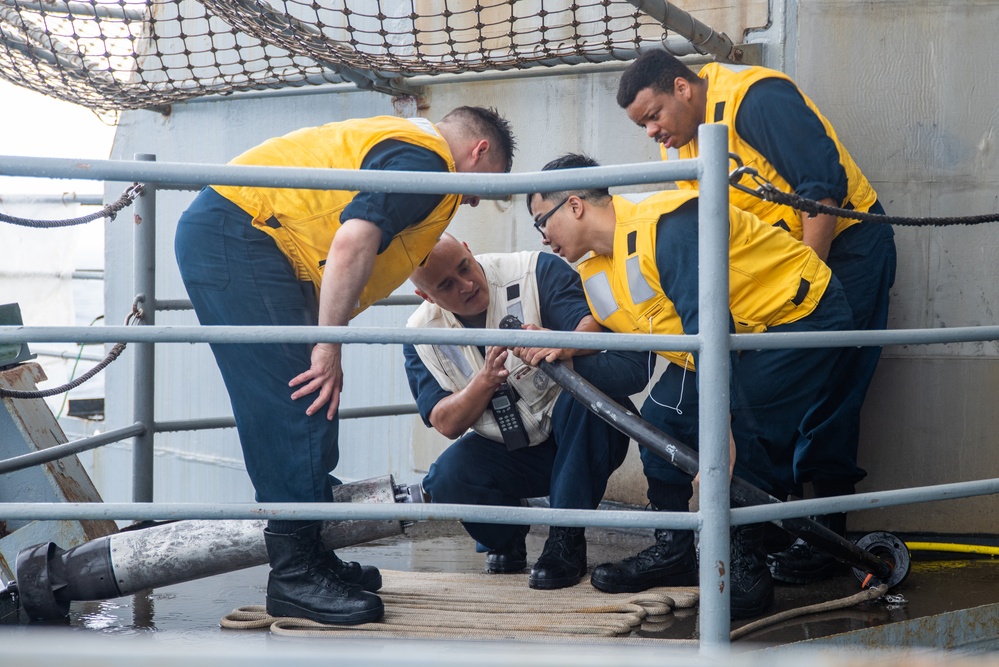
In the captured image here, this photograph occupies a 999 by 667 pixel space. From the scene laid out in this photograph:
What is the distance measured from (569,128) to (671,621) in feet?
8.07

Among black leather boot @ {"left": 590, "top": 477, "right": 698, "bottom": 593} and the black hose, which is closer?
the black hose

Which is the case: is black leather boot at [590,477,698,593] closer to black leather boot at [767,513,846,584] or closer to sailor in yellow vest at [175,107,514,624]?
black leather boot at [767,513,846,584]

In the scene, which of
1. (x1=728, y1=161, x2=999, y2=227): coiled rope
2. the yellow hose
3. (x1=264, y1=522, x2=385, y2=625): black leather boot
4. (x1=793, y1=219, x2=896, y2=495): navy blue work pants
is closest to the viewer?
(x1=728, y1=161, x2=999, y2=227): coiled rope

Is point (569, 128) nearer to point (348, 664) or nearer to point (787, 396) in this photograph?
point (787, 396)

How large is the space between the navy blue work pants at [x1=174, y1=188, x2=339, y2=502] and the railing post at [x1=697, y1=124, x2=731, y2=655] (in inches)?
42.1

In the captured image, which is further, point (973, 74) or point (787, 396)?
point (973, 74)

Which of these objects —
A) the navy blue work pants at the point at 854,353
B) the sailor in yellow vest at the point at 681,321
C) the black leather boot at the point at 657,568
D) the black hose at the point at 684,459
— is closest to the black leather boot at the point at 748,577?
the sailor in yellow vest at the point at 681,321

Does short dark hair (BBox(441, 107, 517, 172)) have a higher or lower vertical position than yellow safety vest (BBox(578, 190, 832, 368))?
higher

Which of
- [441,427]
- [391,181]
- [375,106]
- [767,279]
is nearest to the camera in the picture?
[391,181]

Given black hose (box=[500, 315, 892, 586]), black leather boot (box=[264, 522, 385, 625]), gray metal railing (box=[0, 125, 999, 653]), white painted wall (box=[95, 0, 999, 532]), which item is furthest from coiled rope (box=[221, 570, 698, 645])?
white painted wall (box=[95, 0, 999, 532])

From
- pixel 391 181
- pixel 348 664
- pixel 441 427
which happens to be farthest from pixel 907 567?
pixel 348 664

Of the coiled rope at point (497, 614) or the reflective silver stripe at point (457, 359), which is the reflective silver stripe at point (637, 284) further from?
the coiled rope at point (497, 614)

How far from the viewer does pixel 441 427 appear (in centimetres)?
314

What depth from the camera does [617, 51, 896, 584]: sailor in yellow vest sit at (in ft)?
9.98
